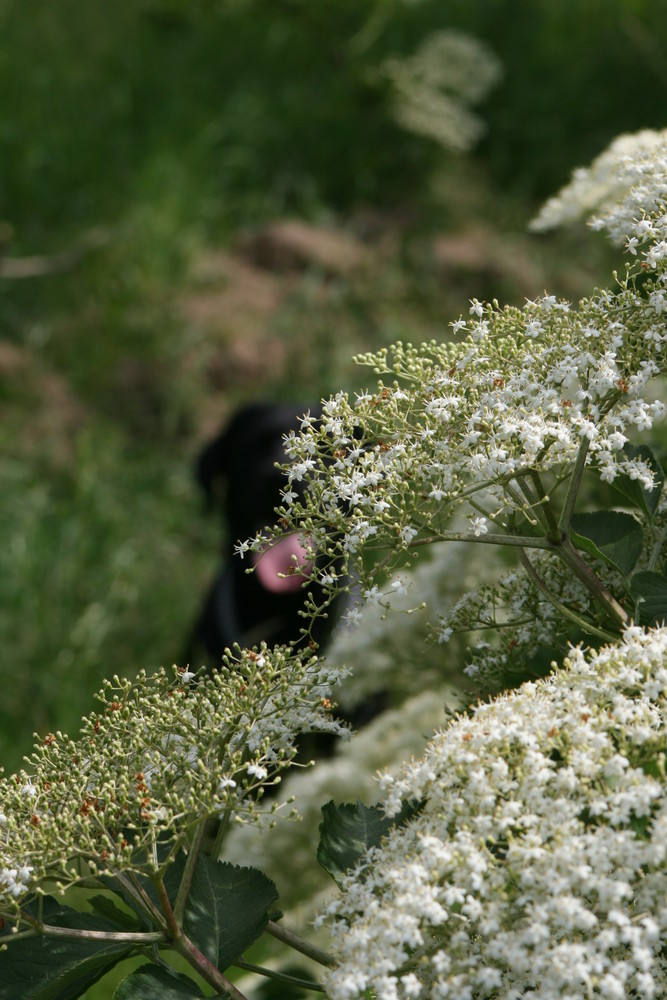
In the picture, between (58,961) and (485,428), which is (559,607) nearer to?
Result: (485,428)

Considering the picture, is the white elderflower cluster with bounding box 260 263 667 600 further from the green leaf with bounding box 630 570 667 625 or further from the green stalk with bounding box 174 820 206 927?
the green stalk with bounding box 174 820 206 927

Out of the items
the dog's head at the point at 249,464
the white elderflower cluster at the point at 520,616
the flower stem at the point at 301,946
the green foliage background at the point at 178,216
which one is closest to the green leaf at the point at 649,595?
the white elderflower cluster at the point at 520,616

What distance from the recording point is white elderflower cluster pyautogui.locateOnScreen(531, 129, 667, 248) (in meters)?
1.33

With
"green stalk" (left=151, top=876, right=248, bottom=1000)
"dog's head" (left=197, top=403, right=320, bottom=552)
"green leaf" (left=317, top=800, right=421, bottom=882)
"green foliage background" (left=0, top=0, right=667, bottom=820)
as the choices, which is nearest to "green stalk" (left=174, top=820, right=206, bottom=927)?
"green stalk" (left=151, top=876, right=248, bottom=1000)

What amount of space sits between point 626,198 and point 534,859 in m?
0.82

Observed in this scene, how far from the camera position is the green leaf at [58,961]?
3.66 feet

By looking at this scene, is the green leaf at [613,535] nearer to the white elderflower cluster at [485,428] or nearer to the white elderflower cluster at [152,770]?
the white elderflower cluster at [485,428]

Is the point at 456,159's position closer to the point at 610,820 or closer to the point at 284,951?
the point at 284,951

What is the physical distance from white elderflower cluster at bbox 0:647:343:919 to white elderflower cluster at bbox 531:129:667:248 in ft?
2.01

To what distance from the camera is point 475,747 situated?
1.04 metres

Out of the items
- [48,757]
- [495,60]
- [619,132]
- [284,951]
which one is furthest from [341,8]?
[48,757]

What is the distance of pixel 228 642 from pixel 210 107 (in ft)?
16.7

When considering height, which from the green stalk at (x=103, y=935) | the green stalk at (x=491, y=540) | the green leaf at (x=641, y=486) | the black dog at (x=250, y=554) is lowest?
the green stalk at (x=103, y=935)

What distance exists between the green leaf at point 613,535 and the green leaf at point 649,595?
39 mm
